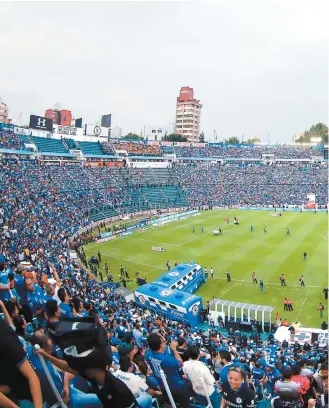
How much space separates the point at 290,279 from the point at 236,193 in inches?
1983

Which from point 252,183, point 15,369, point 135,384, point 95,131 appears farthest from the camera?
point 252,183

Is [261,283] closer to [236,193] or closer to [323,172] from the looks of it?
[236,193]

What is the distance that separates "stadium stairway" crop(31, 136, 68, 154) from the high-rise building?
97.4 m

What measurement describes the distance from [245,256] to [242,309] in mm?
15724

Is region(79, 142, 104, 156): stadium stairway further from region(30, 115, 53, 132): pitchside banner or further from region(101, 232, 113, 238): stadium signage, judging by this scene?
region(101, 232, 113, 238): stadium signage

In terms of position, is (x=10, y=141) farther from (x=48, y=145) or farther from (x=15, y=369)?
(x=15, y=369)

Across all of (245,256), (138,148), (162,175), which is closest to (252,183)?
(162,175)

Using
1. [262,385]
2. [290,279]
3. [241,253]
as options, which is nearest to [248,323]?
[290,279]

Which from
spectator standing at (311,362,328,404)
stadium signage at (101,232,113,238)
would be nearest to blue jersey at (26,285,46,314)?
spectator standing at (311,362,328,404)

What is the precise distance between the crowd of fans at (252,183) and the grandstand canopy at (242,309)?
49.0m

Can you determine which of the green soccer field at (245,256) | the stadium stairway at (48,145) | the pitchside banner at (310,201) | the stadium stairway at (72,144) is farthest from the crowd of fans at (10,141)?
the pitchside banner at (310,201)

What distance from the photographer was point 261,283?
29922 mm

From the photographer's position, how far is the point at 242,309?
24.3 m

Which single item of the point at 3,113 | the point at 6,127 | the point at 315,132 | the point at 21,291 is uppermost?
the point at 3,113
